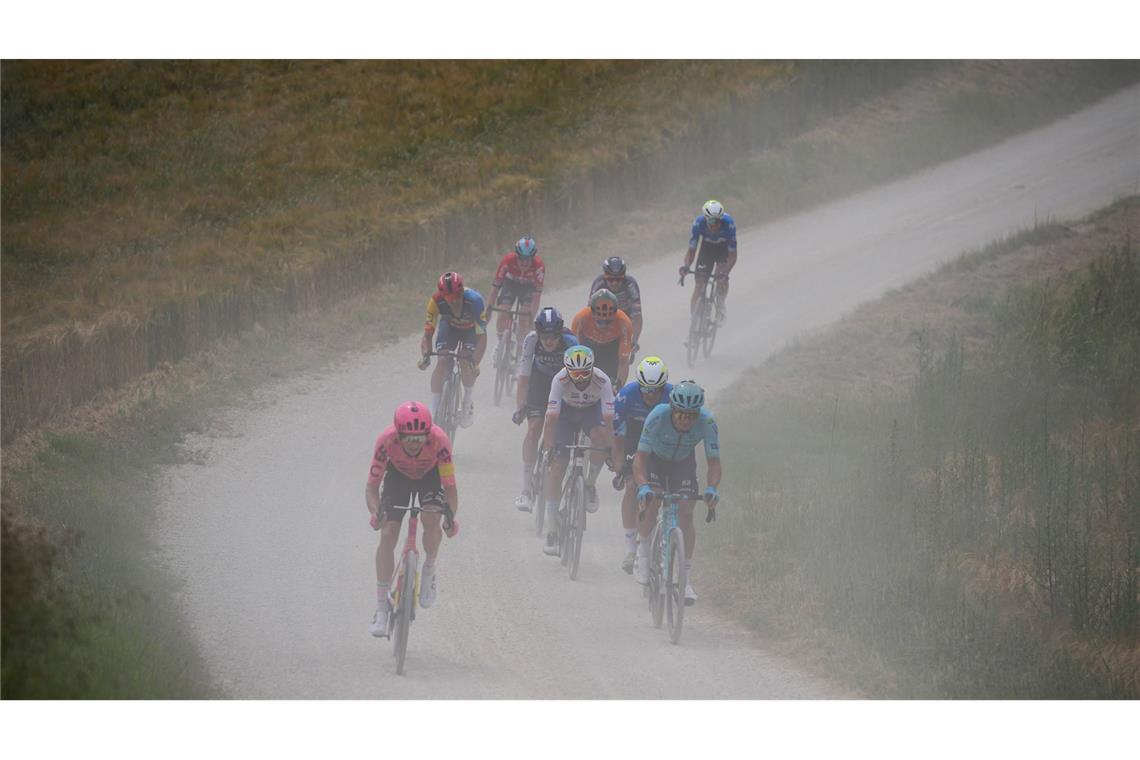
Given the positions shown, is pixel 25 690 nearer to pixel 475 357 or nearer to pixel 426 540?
pixel 426 540

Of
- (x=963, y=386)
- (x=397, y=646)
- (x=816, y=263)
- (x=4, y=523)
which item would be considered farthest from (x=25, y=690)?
(x=816, y=263)

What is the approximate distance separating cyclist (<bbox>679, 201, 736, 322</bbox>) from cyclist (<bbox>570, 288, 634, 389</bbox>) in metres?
5.05

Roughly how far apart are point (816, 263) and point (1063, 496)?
1055cm

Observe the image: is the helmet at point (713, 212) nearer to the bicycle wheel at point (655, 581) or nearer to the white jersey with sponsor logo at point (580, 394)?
the white jersey with sponsor logo at point (580, 394)

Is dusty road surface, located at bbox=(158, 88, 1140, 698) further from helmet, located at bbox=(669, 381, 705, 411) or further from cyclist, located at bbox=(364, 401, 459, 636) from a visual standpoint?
helmet, located at bbox=(669, 381, 705, 411)

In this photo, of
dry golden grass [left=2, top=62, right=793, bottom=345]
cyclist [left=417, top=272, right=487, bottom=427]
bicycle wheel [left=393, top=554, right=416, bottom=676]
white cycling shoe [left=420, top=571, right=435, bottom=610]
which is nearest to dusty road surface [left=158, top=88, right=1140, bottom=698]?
bicycle wheel [left=393, top=554, right=416, bottom=676]

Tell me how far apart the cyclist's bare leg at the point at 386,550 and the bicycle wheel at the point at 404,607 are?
201 millimetres

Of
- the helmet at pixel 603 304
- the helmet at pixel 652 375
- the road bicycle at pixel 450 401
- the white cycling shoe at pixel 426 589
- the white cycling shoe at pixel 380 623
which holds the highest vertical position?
the helmet at pixel 603 304

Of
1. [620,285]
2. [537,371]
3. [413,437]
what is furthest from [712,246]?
[413,437]

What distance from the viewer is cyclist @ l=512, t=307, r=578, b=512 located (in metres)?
15.8

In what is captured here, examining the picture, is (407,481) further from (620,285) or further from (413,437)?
(620,285)

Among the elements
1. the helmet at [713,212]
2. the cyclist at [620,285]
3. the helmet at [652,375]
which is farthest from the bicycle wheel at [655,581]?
the helmet at [713,212]

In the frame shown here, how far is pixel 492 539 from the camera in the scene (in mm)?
16375

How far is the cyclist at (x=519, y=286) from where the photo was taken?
19.8m
